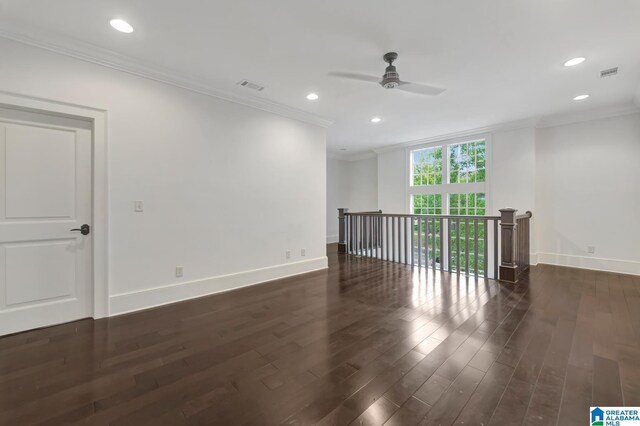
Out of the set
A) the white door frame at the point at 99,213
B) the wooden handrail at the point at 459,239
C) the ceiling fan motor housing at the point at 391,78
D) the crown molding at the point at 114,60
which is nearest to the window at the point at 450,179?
the wooden handrail at the point at 459,239

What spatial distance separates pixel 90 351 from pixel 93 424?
968 millimetres

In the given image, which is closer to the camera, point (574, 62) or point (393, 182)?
point (574, 62)

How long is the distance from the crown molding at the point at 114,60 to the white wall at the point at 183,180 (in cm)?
6

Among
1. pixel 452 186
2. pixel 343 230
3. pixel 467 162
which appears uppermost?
pixel 467 162

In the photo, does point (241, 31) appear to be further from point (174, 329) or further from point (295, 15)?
point (174, 329)

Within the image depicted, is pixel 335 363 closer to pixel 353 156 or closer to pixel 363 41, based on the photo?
pixel 363 41

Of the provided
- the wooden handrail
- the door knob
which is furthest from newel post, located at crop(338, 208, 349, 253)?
the door knob

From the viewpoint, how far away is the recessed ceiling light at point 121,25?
7.54 feet

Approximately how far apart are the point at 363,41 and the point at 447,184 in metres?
4.67

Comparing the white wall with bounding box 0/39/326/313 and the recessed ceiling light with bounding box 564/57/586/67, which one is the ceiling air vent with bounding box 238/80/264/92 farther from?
the recessed ceiling light with bounding box 564/57/586/67

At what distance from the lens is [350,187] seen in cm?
887

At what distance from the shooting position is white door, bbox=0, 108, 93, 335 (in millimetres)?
2453
